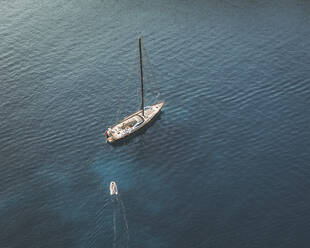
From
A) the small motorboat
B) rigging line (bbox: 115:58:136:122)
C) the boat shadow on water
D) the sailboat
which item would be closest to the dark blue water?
rigging line (bbox: 115:58:136:122)

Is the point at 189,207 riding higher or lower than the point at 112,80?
lower

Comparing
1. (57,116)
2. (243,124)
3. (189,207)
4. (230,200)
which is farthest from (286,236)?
(57,116)

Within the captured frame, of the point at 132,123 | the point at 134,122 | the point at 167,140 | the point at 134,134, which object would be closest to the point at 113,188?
the point at 134,134

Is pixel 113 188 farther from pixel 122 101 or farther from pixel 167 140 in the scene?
pixel 122 101

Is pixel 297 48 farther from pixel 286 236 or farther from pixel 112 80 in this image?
pixel 286 236

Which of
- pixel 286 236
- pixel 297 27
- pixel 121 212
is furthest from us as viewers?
pixel 297 27

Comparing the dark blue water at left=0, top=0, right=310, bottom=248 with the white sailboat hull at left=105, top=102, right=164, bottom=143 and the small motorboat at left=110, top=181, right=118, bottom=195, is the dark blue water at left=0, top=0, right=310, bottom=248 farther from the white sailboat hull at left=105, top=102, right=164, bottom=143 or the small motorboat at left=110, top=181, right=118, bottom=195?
the white sailboat hull at left=105, top=102, right=164, bottom=143

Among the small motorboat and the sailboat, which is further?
the sailboat
